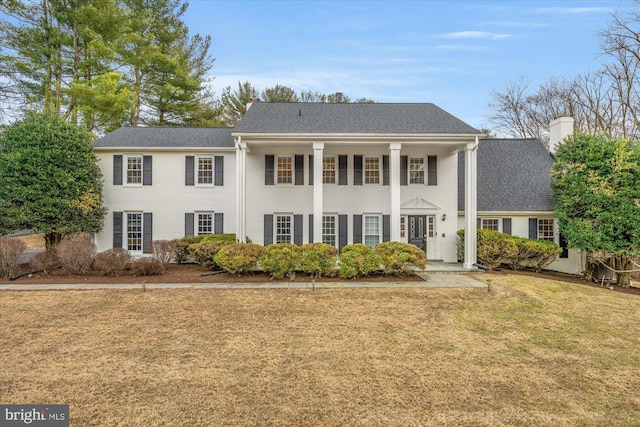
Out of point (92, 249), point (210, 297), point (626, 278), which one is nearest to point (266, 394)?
point (210, 297)

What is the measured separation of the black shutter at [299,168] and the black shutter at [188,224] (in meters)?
5.17

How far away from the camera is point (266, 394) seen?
4.05 meters

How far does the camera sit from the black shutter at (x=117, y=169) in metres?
14.3

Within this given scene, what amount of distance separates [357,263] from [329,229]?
416 centimetres

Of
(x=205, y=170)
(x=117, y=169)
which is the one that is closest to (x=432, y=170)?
(x=205, y=170)

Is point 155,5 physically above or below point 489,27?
above

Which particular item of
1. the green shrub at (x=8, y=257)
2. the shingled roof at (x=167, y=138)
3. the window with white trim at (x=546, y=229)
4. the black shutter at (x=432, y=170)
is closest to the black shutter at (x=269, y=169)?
the shingled roof at (x=167, y=138)

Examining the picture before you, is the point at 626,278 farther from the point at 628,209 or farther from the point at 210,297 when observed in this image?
the point at 210,297

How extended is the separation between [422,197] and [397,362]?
10401 mm

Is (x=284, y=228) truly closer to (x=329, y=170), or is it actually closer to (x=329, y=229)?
(x=329, y=229)

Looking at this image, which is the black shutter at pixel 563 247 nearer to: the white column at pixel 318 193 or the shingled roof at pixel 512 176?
the shingled roof at pixel 512 176

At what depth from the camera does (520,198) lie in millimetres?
14359

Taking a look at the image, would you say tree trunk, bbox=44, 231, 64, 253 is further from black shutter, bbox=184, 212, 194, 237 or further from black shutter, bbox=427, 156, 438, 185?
black shutter, bbox=427, 156, 438, 185

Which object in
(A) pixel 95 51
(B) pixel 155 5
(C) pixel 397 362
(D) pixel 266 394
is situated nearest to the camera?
(D) pixel 266 394
